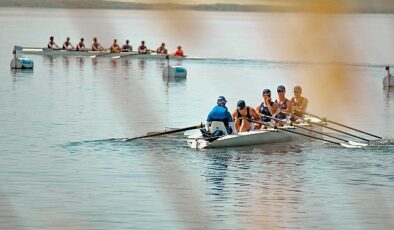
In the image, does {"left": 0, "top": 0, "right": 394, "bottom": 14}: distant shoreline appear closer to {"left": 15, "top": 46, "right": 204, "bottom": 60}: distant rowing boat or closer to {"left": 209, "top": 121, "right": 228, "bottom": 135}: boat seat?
{"left": 209, "top": 121, "right": 228, "bottom": 135}: boat seat

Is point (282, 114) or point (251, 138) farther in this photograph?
point (282, 114)

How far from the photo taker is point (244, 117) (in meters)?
36.1

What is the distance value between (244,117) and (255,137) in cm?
90

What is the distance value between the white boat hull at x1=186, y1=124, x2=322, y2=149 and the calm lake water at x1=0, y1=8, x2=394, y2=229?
31cm

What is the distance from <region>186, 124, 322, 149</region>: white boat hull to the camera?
35.5 meters

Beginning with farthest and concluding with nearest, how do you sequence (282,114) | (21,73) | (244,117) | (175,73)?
(21,73) → (175,73) → (282,114) → (244,117)

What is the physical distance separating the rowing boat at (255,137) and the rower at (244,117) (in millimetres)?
439

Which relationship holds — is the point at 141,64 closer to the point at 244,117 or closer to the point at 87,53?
the point at 87,53

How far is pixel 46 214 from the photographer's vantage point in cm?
2081

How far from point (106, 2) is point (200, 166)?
29.1 m

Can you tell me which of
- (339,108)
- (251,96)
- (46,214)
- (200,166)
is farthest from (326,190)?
(251,96)

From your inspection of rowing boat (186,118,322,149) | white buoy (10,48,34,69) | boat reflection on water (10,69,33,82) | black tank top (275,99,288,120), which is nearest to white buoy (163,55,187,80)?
boat reflection on water (10,69,33,82)

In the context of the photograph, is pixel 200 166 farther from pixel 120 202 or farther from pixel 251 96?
pixel 251 96

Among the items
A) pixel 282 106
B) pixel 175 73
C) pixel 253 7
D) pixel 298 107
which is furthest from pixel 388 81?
pixel 253 7
